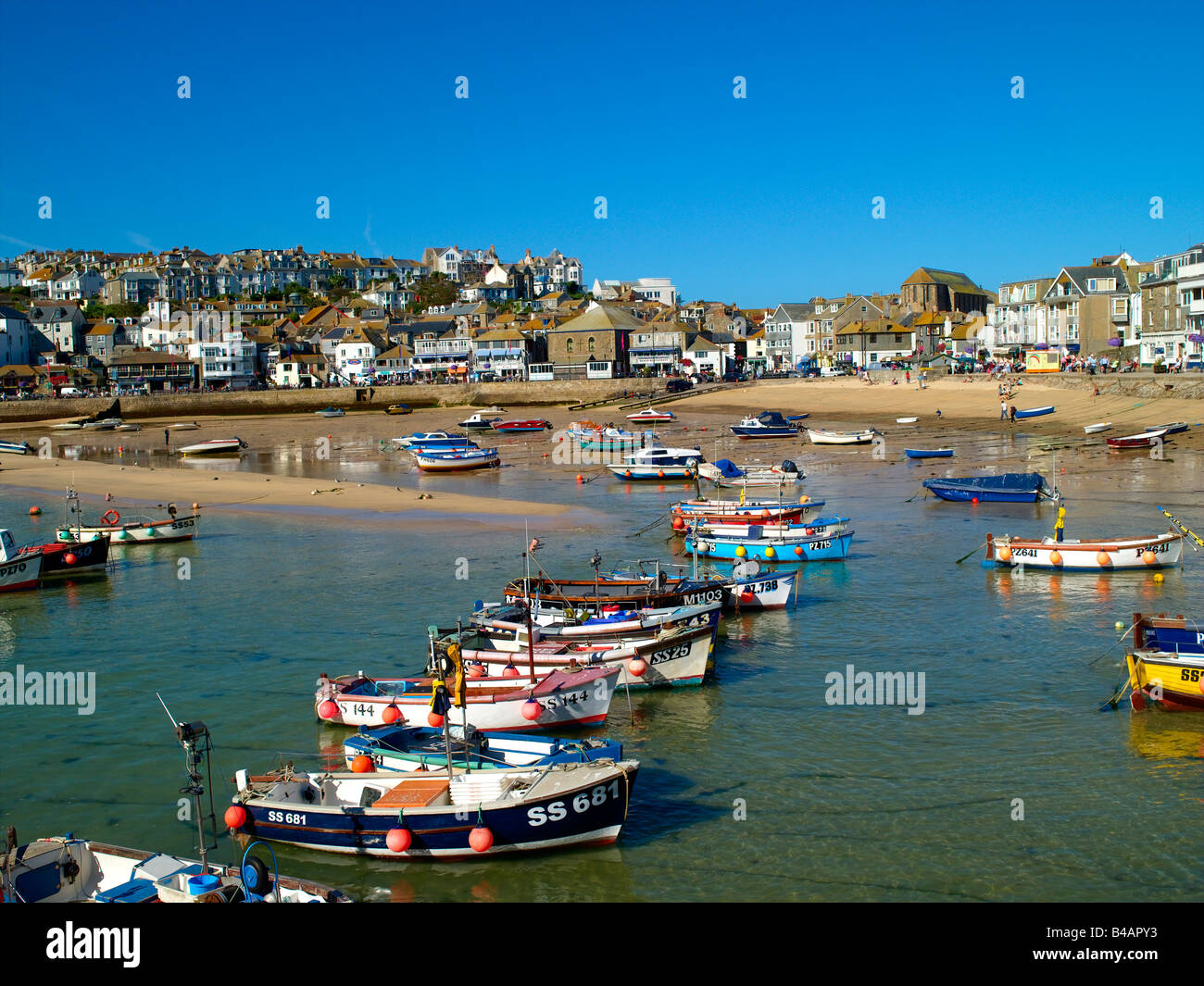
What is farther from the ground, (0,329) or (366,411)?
(0,329)

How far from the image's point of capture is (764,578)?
2519 centimetres

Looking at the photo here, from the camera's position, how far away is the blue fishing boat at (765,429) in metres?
65.8

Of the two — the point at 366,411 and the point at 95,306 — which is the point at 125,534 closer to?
the point at 366,411

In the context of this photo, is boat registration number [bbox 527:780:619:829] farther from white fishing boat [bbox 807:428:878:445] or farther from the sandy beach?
white fishing boat [bbox 807:428:878:445]

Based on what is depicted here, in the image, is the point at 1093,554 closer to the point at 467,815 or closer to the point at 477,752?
the point at 477,752

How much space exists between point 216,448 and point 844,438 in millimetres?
39756

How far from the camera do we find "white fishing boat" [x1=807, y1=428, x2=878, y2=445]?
197 feet

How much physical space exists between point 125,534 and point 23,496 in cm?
1671

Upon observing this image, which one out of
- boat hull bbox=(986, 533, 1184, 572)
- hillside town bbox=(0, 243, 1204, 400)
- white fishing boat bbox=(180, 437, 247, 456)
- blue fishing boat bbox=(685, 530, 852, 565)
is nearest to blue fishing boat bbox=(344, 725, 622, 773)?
blue fishing boat bbox=(685, 530, 852, 565)

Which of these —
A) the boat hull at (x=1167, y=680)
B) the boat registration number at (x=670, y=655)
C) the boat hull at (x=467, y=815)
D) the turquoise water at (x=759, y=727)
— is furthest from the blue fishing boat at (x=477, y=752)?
the boat hull at (x=1167, y=680)

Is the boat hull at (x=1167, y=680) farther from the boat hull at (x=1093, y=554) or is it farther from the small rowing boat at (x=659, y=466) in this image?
the small rowing boat at (x=659, y=466)

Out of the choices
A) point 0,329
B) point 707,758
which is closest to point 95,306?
point 0,329

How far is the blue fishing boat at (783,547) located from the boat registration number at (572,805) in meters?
16.8

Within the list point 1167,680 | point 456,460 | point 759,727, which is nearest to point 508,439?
point 456,460
